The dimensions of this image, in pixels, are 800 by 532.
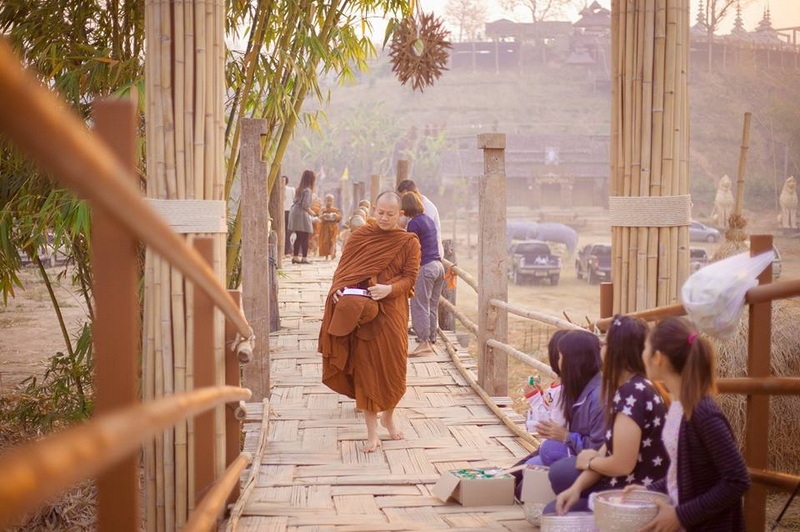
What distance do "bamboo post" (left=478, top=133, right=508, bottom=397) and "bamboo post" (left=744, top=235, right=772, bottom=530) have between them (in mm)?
3467

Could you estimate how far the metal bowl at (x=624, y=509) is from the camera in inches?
101

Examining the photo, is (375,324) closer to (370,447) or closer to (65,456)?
(370,447)

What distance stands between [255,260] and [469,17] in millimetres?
63657

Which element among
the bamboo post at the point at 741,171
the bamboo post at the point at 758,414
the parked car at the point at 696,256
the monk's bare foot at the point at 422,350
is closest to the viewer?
the bamboo post at the point at 758,414

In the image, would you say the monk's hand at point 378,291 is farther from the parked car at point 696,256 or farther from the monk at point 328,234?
the parked car at point 696,256

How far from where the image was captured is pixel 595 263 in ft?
89.2

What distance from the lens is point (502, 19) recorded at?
64.2 metres

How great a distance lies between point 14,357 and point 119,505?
14798 millimetres

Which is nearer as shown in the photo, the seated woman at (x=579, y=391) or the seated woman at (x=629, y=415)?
the seated woman at (x=629, y=415)

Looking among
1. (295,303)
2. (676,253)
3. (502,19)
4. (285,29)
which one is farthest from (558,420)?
(502,19)

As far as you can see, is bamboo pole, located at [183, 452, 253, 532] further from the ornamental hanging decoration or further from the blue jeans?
the ornamental hanging decoration

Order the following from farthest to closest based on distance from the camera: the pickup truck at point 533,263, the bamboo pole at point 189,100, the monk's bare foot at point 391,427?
the pickup truck at point 533,263 → the monk's bare foot at point 391,427 → the bamboo pole at point 189,100

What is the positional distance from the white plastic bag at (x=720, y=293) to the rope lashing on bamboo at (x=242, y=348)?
1.74 metres

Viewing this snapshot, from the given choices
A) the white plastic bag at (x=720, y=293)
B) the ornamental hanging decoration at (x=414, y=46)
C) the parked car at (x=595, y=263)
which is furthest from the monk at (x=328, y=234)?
the white plastic bag at (x=720, y=293)
